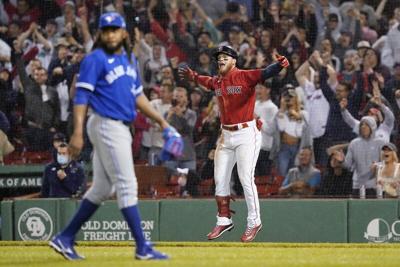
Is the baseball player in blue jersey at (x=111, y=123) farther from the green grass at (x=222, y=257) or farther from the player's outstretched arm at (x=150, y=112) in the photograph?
the green grass at (x=222, y=257)

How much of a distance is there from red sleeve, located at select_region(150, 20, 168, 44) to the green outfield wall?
3373mm

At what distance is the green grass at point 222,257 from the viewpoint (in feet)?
24.1

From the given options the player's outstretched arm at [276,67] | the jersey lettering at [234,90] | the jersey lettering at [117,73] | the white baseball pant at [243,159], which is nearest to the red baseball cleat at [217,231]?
the white baseball pant at [243,159]

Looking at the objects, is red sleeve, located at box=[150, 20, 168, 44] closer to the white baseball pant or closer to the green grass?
the white baseball pant

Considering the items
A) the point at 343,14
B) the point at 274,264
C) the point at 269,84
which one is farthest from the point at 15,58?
the point at 274,264

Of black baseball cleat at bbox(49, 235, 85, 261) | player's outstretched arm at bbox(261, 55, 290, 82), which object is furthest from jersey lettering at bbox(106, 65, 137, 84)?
player's outstretched arm at bbox(261, 55, 290, 82)

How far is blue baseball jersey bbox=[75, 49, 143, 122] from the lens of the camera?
7371 millimetres

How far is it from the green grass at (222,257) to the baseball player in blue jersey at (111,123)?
0.25m

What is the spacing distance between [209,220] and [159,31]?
3845 mm

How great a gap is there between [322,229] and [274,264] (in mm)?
5834

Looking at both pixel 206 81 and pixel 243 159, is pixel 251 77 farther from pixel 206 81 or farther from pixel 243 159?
pixel 243 159

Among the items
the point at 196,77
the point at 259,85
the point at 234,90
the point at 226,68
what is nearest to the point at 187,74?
the point at 196,77

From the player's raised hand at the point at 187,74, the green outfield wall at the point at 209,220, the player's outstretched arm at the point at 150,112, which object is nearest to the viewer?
the player's outstretched arm at the point at 150,112

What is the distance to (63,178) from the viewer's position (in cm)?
1336
